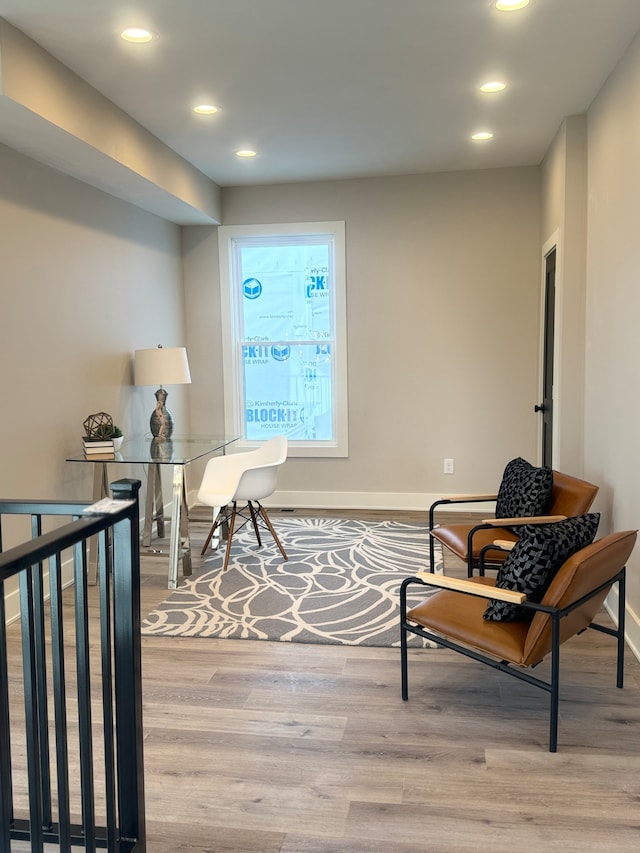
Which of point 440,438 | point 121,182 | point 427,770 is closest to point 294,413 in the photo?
point 440,438

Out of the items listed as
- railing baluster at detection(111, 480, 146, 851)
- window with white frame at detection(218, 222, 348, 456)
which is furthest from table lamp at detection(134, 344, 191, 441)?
railing baluster at detection(111, 480, 146, 851)

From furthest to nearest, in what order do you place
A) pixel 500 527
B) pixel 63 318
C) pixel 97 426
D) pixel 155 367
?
pixel 155 367 → pixel 97 426 → pixel 63 318 → pixel 500 527

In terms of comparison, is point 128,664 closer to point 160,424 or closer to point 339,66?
point 339,66

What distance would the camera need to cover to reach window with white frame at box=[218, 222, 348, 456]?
5809 mm

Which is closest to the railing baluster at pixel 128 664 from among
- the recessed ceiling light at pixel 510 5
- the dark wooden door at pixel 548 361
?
the recessed ceiling light at pixel 510 5

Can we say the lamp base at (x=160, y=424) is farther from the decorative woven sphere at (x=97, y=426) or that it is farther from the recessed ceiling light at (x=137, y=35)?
the recessed ceiling light at (x=137, y=35)

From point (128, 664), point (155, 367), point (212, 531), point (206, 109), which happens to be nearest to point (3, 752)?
point (128, 664)

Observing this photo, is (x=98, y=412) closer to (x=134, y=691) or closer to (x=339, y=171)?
(x=339, y=171)

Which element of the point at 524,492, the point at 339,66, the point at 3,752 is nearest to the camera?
the point at 3,752

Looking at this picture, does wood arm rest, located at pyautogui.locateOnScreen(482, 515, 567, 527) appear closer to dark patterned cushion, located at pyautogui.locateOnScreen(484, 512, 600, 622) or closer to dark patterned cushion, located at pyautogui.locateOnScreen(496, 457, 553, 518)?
dark patterned cushion, located at pyautogui.locateOnScreen(496, 457, 553, 518)

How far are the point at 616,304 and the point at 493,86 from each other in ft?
4.36

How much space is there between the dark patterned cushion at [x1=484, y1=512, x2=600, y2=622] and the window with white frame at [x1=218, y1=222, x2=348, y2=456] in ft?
11.3

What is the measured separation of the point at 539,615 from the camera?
2.29m

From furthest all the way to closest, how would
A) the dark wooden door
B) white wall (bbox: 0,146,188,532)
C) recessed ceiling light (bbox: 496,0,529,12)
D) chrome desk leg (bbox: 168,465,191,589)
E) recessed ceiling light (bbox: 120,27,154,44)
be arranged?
the dark wooden door → chrome desk leg (bbox: 168,465,191,589) → white wall (bbox: 0,146,188,532) → recessed ceiling light (bbox: 120,27,154,44) → recessed ceiling light (bbox: 496,0,529,12)
